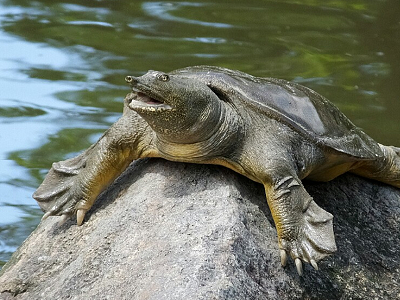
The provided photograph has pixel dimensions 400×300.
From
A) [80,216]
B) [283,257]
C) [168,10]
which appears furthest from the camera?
[168,10]

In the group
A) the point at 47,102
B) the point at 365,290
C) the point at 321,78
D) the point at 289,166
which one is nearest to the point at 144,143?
the point at 289,166

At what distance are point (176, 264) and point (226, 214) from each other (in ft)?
0.96

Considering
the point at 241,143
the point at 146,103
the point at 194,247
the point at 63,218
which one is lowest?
the point at 63,218

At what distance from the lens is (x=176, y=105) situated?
2912 millimetres

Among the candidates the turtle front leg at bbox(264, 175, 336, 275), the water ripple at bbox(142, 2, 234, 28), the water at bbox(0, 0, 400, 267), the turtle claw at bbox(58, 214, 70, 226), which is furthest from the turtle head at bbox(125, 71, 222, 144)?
the water ripple at bbox(142, 2, 234, 28)

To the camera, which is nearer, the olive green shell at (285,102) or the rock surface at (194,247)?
the rock surface at (194,247)

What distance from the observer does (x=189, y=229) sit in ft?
9.53

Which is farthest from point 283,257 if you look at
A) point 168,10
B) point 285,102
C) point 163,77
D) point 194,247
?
point 168,10

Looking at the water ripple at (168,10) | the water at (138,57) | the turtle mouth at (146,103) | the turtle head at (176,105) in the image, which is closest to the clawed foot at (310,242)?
the turtle head at (176,105)

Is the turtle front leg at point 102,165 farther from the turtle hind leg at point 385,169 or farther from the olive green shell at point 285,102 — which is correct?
the turtle hind leg at point 385,169

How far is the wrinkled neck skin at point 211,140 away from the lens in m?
3.06

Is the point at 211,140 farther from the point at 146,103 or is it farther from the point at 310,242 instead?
the point at 310,242

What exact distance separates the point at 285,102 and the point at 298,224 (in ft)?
1.74

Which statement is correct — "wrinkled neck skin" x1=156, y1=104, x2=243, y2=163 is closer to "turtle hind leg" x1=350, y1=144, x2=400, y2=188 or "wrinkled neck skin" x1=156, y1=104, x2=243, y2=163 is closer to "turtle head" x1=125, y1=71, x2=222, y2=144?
"turtle head" x1=125, y1=71, x2=222, y2=144
